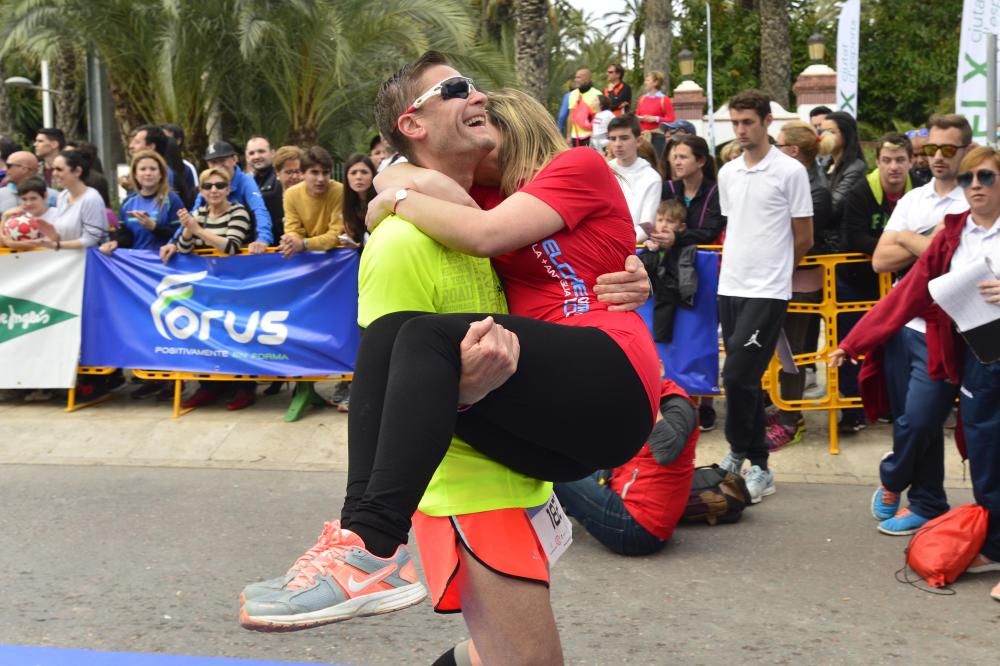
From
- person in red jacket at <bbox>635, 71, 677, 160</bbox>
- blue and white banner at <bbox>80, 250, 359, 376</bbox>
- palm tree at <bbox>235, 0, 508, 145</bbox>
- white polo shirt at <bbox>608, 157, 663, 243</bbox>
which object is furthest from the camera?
palm tree at <bbox>235, 0, 508, 145</bbox>

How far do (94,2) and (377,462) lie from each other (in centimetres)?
1438

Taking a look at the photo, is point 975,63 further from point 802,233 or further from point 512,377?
point 512,377

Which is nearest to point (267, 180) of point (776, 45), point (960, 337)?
point (960, 337)

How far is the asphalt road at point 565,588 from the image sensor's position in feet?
15.0

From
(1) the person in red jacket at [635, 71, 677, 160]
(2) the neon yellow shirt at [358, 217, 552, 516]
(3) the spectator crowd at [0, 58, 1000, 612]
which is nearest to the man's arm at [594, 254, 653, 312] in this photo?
(2) the neon yellow shirt at [358, 217, 552, 516]

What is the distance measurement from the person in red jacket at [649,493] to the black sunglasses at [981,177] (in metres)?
1.55

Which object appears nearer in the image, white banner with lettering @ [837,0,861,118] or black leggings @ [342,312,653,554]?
black leggings @ [342,312,653,554]

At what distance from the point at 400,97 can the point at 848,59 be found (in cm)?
1070

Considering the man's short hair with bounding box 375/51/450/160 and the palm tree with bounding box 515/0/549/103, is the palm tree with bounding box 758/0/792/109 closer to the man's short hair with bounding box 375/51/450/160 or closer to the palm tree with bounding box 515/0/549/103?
the palm tree with bounding box 515/0/549/103

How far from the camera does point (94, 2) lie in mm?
15328

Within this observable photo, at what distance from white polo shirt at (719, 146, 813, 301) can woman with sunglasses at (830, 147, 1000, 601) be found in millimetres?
1143

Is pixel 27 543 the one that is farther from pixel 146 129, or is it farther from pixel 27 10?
pixel 27 10

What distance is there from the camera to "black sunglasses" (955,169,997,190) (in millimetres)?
5309

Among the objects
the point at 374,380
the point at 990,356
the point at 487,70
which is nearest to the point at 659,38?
the point at 487,70
